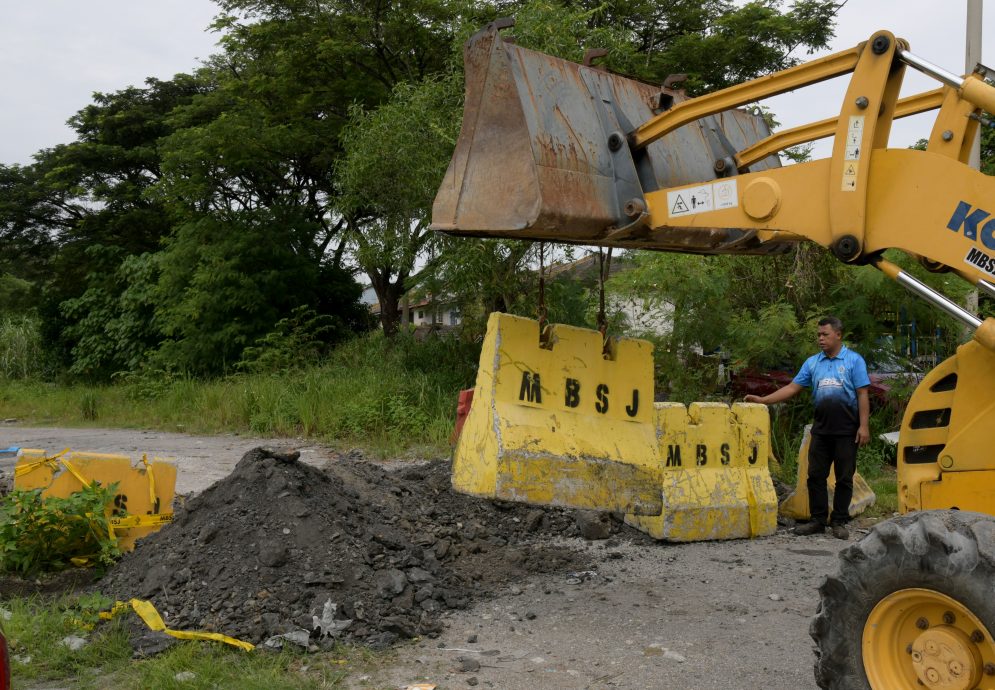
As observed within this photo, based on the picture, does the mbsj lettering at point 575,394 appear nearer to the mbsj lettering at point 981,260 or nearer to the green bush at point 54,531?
the mbsj lettering at point 981,260

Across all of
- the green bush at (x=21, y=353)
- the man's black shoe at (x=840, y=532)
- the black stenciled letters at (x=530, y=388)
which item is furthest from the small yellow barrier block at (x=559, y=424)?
the green bush at (x=21, y=353)

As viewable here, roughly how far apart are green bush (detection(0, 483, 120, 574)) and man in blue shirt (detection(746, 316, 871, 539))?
16.4ft

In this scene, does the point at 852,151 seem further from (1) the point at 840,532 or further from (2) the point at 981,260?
(1) the point at 840,532

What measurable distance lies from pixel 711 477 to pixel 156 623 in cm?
457

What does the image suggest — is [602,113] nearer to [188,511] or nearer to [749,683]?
[749,683]

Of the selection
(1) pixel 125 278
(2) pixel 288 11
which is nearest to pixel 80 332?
(1) pixel 125 278

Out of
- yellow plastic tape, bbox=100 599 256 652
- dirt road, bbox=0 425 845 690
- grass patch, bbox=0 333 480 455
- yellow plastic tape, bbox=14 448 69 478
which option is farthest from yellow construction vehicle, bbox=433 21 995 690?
grass patch, bbox=0 333 480 455

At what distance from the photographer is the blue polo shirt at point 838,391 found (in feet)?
24.5

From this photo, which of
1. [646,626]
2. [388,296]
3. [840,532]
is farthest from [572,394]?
[388,296]

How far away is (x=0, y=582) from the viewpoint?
19.6 feet

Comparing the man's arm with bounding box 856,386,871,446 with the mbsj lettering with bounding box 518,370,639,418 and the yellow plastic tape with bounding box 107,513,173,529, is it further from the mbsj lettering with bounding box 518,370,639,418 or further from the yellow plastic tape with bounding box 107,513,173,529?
the yellow plastic tape with bounding box 107,513,173,529

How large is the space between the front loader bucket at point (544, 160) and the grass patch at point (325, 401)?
7698mm

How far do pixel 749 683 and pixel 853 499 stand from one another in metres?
4.44

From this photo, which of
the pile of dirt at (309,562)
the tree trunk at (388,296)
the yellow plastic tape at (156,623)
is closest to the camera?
the yellow plastic tape at (156,623)
